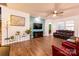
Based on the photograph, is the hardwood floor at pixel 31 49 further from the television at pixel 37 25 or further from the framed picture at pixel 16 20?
the television at pixel 37 25

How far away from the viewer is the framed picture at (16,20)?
6885 millimetres

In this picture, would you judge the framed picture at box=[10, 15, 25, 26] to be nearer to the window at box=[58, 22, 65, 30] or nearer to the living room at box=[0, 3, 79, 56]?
the living room at box=[0, 3, 79, 56]

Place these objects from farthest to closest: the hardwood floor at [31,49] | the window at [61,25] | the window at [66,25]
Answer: the window at [61,25] → the window at [66,25] → the hardwood floor at [31,49]

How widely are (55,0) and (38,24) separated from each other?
964 cm

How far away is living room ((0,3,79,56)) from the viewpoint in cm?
480

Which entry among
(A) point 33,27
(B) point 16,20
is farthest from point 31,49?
(A) point 33,27

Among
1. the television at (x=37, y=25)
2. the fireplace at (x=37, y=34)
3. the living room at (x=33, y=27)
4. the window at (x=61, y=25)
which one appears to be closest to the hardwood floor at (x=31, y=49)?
the living room at (x=33, y=27)

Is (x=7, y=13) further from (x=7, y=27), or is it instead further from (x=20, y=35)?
(x=20, y=35)

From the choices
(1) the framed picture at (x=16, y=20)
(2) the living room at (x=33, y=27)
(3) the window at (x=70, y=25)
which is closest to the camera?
(2) the living room at (x=33, y=27)

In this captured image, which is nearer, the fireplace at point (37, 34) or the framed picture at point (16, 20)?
the framed picture at point (16, 20)

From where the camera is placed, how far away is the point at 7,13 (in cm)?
634

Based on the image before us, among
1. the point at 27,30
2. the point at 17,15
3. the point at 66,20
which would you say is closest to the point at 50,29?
the point at 66,20

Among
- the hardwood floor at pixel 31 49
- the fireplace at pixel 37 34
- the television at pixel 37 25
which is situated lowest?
the hardwood floor at pixel 31 49

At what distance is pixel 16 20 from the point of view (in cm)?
728
